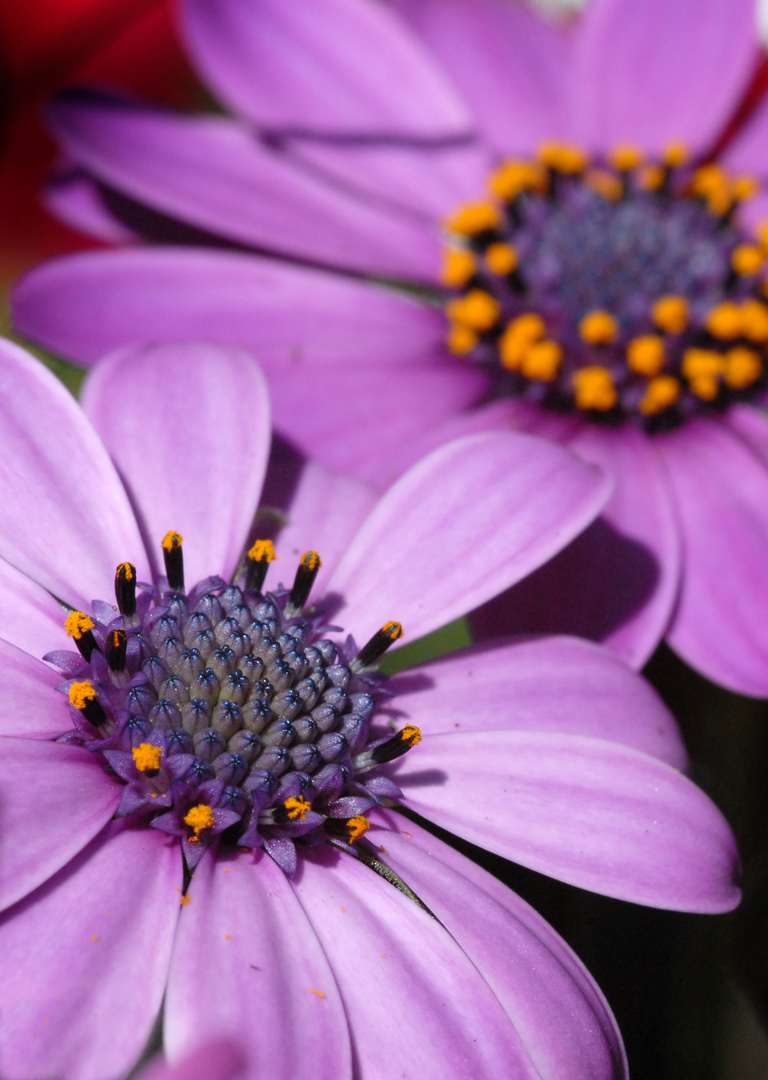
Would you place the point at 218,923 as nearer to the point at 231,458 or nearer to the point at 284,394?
the point at 231,458

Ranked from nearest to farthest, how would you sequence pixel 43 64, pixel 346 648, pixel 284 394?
pixel 346 648 → pixel 284 394 → pixel 43 64

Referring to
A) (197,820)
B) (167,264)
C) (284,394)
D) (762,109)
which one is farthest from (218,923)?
(762,109)

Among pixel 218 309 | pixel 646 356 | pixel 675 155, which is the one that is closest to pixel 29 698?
pixel 218 309

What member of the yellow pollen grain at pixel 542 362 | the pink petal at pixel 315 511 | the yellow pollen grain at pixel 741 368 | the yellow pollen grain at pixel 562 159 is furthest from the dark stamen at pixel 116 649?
the yellow pollen grain at pixel 562 159

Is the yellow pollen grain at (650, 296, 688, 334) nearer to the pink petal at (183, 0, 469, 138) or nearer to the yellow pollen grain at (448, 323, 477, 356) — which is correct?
the yellow pollen grain at (448, 323, 477, 356)

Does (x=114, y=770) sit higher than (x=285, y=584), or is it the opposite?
(x=285, y=584)

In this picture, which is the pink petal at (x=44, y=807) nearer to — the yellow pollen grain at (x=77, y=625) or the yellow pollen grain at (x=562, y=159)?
the yellow pollen grain at (x=77, y=625)

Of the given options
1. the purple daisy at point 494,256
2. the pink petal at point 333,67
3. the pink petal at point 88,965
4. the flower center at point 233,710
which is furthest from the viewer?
the pink petal at point 333,67
